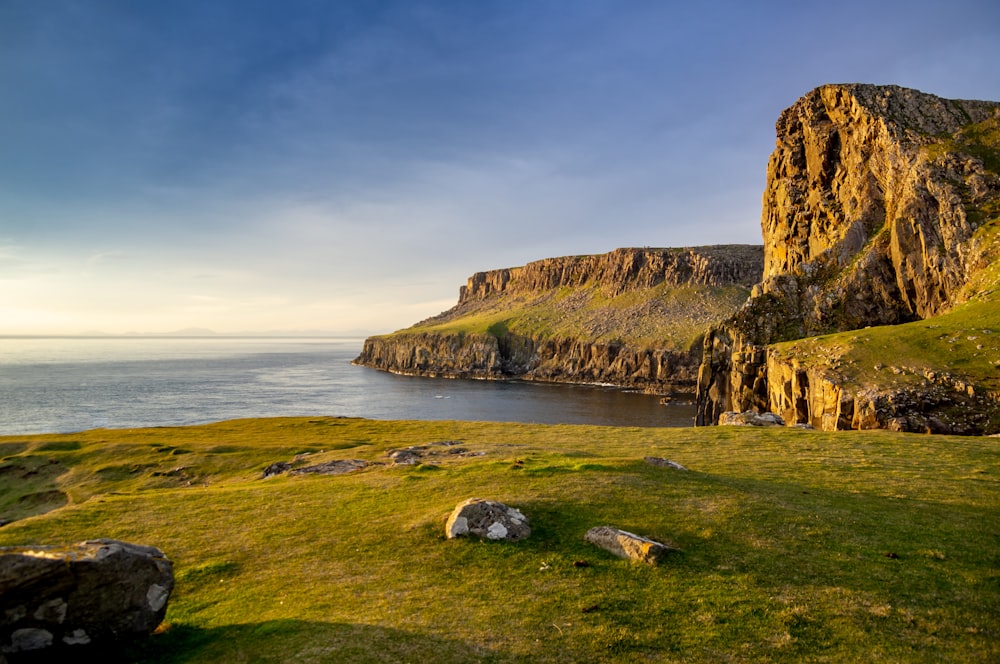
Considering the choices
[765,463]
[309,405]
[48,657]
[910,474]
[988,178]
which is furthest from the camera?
[309,405]

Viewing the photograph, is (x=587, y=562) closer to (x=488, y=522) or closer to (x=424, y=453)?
(x=488, y=522)

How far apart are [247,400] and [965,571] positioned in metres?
153

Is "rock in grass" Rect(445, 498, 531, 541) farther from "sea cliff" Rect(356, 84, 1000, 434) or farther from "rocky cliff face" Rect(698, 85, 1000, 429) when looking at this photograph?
"rocky cliff face" Rect(698, 85, 1000, 429)

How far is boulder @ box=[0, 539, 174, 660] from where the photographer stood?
1062 centimetres

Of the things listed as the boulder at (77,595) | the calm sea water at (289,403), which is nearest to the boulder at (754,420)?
the boulder at (77,595)

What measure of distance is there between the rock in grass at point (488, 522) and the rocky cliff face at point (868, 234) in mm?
65311

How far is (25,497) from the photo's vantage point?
42.8 m

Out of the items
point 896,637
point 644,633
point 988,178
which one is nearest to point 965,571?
point 896,637

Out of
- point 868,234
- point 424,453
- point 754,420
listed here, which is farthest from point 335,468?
point 868,234

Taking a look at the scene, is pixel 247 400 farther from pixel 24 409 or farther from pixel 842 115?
pixel 842 115

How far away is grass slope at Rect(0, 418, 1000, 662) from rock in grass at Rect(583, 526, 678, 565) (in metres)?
0.34

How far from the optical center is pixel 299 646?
11.3m

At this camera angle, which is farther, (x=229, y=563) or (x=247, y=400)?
(x=247, y=400)

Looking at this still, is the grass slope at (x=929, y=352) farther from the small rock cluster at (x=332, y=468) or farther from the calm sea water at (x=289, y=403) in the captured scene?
the small rock cluster at (x=332, y=468)
